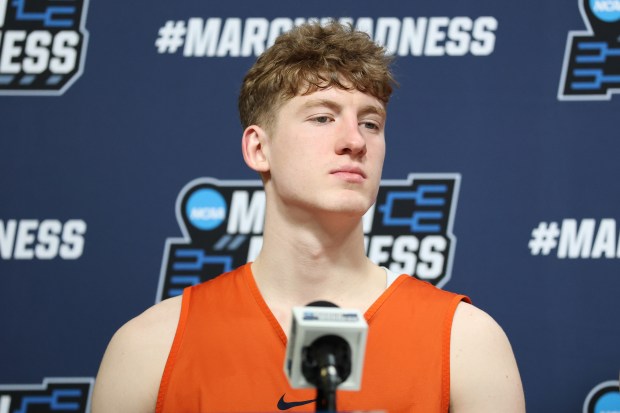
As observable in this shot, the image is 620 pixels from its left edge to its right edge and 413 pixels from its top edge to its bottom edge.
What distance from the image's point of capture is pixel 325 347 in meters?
1.13

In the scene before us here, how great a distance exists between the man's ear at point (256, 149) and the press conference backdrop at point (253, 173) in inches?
23.8

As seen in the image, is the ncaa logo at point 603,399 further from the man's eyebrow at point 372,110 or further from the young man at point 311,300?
the man's eyebrow at point 372,110

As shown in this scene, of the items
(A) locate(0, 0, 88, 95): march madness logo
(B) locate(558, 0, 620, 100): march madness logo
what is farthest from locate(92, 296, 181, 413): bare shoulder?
(B) locate(558, 0, 620, 100): march madness logo

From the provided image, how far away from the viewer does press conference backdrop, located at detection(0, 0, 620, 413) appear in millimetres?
2572

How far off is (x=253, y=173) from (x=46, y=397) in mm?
870

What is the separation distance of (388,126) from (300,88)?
75cm

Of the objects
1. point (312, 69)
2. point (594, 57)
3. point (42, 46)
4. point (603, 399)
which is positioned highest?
point (594, 57)

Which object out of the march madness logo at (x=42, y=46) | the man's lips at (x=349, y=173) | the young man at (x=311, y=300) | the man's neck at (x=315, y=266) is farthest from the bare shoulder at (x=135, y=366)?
the march madness logo at (x=42, y=46)

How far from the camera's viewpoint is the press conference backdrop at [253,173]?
2.57 metres

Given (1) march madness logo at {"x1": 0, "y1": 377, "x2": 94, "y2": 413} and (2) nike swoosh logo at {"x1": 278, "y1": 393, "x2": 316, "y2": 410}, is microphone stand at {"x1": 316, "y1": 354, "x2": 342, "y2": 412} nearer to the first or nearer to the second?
(2) nike swoosh logo at {"x1": 278, "y1": 393, "x2": 316, "y2": 410}

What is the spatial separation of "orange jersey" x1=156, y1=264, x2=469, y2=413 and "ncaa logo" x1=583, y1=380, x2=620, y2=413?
80 centimetres

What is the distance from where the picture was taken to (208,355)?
1936 millimetres

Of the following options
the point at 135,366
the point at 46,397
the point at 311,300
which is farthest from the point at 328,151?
the point at 46,397

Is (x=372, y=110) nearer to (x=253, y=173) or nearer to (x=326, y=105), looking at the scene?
(x=326, y=105)
